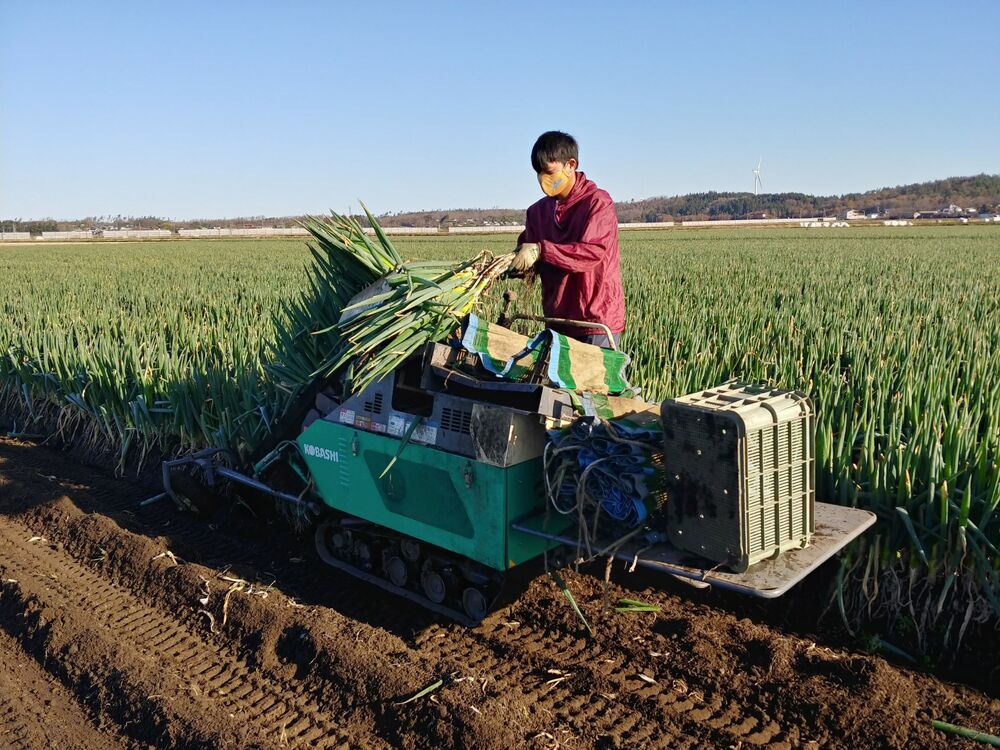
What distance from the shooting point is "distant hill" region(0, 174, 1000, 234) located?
334ft

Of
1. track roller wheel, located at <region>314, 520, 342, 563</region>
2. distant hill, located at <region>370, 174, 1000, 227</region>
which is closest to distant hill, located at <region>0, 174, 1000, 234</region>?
distant hill, located at <region>370, 174, 1000, 227</region>

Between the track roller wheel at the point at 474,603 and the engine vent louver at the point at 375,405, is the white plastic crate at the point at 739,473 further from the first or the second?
the engine vent louver at the point at 375,405

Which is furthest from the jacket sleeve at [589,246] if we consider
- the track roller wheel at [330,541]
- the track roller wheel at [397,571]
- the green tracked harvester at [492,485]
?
the track roller wheel at [330,541]

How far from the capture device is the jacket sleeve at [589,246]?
3.74m

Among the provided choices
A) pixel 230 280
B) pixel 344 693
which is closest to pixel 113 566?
pixel 344 693

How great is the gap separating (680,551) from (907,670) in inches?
44.0

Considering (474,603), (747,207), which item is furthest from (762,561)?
Answer: (747,207)

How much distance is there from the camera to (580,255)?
12.5 feet

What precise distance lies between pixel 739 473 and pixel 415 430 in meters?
1.55

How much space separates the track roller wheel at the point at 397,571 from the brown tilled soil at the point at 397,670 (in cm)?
11

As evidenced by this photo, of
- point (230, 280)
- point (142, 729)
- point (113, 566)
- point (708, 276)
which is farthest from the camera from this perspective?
point (230, 280)

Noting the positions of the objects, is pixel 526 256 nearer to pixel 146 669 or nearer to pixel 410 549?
pixel 410 549

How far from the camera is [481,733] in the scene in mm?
2781

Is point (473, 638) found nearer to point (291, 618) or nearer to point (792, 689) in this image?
point (291, 618)
